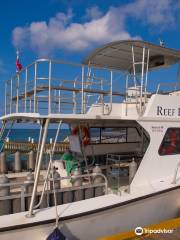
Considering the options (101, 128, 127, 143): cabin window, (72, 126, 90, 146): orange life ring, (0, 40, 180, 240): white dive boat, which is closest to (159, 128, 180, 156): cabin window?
(0, 40, 180, 240): white dive boat

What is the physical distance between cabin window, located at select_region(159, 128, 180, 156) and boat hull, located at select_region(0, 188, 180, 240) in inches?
36.7

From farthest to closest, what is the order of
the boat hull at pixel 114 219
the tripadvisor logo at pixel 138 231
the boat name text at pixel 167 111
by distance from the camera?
the boat name text at pixel 167 111 → the tripadvisor logo at pixel 138 231 → the boat hull at pixel 114 219

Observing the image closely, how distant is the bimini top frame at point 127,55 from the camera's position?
23.6 ft

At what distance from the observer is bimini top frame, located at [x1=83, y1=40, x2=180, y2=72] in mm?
7207

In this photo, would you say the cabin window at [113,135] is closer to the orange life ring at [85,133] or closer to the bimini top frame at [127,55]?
the orange life ring at [85,133]

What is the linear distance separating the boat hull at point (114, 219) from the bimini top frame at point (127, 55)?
11.3 ft

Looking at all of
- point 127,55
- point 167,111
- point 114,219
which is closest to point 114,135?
point 127,55

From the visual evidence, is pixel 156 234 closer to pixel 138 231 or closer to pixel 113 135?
pixel 138 231

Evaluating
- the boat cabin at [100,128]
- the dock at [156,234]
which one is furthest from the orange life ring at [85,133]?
the dock at [156,234]

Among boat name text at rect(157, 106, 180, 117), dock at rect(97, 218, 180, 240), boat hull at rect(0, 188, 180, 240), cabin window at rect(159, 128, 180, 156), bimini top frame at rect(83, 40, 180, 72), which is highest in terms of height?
bimini top frame at rect(83, 40, 180, 72)

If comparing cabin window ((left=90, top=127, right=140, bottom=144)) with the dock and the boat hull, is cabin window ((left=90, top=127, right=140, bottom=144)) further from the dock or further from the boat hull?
the dock

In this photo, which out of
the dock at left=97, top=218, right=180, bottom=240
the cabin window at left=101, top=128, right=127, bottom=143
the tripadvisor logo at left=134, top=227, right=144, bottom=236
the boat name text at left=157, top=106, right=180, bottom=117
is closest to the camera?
the dock at left=97, top=218, right=180, bottom=240

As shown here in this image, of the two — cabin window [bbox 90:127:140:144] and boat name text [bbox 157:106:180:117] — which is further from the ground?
boat name text [bbox 157:106:180:117]

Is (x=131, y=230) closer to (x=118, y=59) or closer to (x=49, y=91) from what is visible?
(x=49, y=91)
